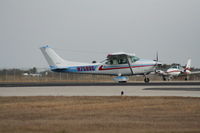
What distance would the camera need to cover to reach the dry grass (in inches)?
441

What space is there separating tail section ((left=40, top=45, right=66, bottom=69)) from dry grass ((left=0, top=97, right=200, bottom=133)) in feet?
85.5

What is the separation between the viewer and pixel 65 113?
15.2 metres

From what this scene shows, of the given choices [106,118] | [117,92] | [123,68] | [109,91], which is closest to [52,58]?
[123,68]

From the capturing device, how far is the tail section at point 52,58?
44.2m

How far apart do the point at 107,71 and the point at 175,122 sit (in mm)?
29420

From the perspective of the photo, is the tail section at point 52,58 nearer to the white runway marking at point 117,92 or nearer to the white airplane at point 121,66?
the white airplane at point 121,66

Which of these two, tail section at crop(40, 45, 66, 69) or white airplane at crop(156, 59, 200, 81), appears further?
white airplane at crop(156, 59, 200, 81)

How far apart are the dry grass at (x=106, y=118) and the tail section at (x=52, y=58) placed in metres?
26.1

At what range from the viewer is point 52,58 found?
1741 inches

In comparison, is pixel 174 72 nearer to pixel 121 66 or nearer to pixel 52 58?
pixel 121 66

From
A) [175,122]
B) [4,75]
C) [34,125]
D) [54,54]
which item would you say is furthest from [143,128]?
[4,75]

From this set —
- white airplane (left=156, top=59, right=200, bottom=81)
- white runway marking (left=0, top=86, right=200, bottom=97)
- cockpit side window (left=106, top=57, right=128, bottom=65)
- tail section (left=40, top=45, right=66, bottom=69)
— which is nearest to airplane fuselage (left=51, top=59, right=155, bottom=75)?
cockpit side window (left=106, top=57, right=128, bottom=65)

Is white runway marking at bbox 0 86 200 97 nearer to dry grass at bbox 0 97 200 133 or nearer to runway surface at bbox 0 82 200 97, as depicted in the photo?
runway surface at bbox 0 82 200 97

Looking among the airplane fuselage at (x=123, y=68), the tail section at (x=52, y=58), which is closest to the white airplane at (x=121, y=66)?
the airplane fuselage at (x=123, y=68)
